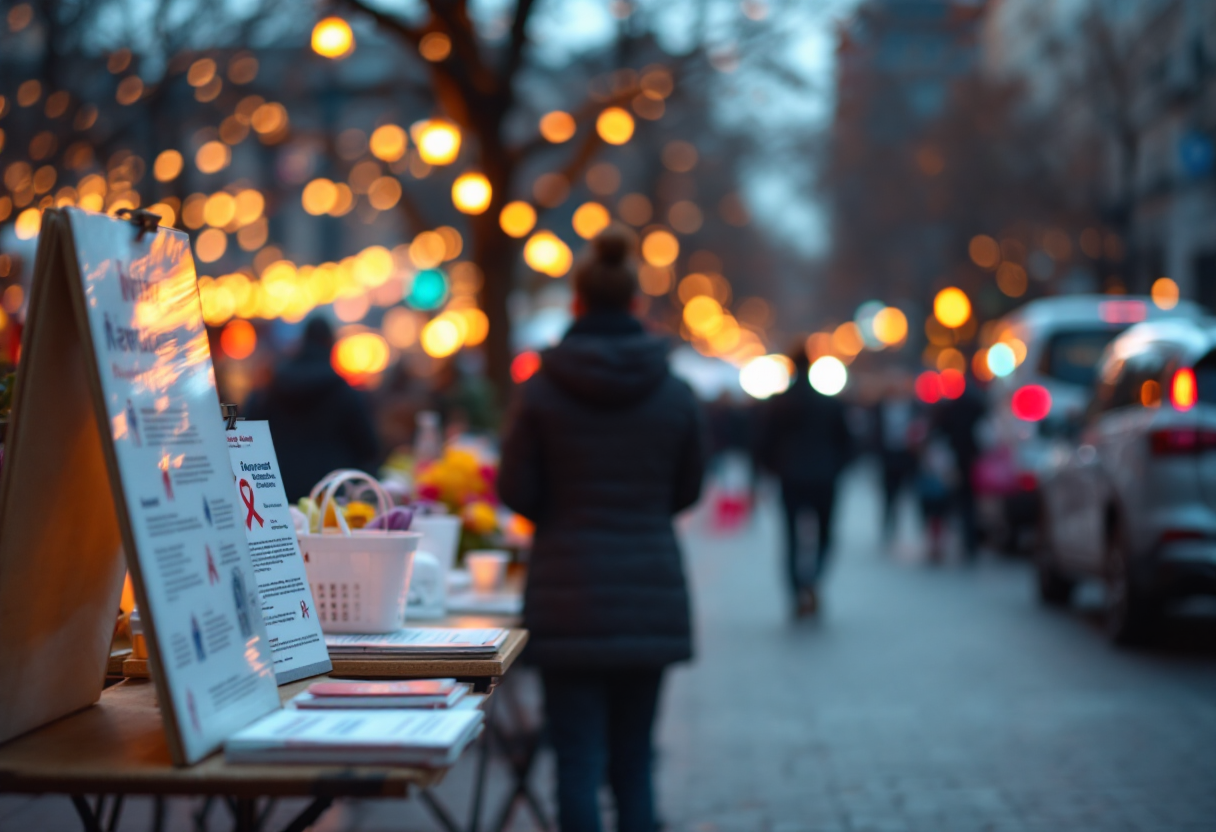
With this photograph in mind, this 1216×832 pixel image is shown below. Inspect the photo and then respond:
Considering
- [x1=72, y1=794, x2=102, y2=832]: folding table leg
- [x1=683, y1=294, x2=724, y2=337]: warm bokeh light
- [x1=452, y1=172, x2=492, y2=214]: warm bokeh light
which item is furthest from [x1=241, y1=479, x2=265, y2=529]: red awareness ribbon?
[x1=683, y1=294, x2=724, y2=337]: warm bokeh light

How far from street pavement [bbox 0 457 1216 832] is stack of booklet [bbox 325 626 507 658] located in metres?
2.54

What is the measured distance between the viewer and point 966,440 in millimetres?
16906

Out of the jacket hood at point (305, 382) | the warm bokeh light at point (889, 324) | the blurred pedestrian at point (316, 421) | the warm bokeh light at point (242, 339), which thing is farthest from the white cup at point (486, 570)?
the warm bokeh light at point (889, 324)

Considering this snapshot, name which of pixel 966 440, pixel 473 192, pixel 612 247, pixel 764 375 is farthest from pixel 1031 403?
pixel 764 375

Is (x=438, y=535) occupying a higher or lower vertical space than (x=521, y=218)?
lower

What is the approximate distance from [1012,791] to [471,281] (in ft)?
122

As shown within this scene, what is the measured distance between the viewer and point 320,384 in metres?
8.39

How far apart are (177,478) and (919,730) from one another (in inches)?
224

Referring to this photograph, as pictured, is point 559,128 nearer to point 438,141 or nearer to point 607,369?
point 438,141

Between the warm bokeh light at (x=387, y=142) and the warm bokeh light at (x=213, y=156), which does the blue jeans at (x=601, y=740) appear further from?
the warm bokeh light at (x=213, y=156)

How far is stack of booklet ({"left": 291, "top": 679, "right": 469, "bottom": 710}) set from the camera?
285 centimetres

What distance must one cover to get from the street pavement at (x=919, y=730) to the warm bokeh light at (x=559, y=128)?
4863 mm

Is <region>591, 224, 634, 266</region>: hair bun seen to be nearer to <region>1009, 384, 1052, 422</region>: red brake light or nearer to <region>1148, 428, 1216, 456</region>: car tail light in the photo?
<region>1148, 428, 1216, 456</region>: car tail light

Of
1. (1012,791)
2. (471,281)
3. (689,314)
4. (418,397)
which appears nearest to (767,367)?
(689,314)
